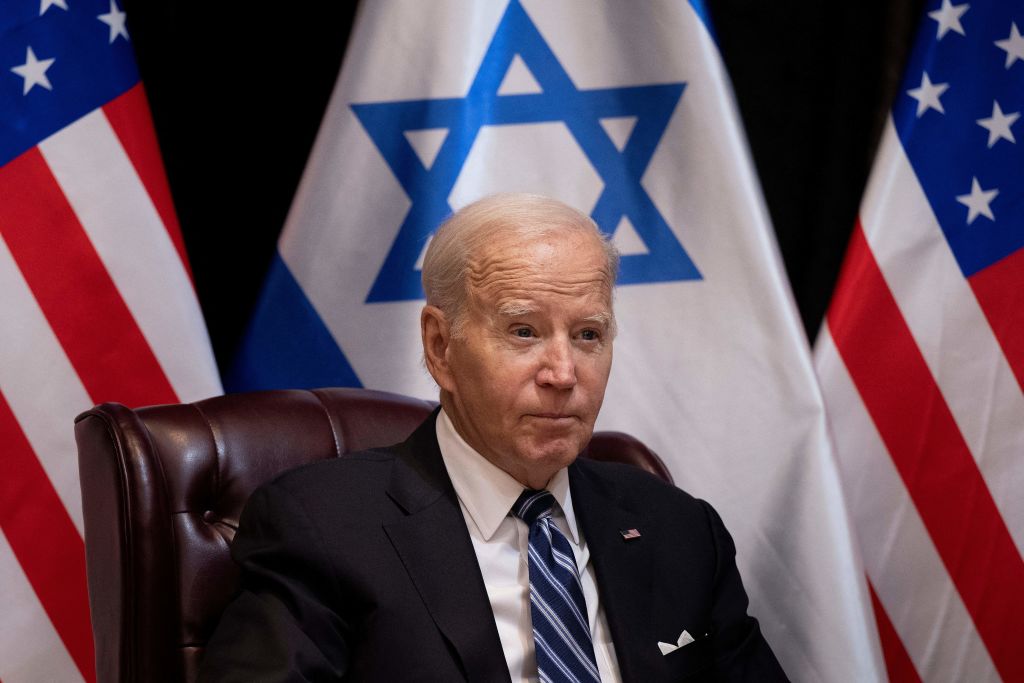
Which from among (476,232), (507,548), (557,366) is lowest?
(507,548)

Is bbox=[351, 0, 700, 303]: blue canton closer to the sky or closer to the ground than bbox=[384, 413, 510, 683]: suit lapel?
closer to the sky

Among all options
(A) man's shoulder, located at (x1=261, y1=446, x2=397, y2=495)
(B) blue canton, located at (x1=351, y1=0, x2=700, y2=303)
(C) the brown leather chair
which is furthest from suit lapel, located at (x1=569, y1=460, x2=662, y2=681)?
(B) blue canton, located at (x1=351, y1=0, x2=700, y2=303)

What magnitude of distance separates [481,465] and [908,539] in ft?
4.46

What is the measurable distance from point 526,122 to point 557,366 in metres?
1.19

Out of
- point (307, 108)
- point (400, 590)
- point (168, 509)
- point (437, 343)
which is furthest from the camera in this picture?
point (307, 108)

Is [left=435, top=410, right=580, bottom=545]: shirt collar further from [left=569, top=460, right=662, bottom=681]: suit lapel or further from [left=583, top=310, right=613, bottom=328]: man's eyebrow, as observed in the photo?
[left=583, top=310, right=613, bottom=328]: man's eyebrow

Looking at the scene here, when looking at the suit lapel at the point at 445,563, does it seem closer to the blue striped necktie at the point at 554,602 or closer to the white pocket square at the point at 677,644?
the blue striped necktie at the point at 554,602

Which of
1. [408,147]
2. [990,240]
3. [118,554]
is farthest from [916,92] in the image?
[118,554]

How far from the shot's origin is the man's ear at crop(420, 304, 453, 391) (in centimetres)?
189

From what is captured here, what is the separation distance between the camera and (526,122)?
2.81m

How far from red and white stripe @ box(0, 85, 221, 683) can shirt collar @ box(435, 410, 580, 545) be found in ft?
3.13

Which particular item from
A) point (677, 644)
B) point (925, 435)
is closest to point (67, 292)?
point (677, 644)

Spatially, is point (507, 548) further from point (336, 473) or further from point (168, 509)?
point (168, 509)

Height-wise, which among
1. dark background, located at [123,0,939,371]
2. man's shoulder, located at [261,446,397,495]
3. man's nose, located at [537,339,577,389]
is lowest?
man's shoulder, located at [261,446,397,495]
